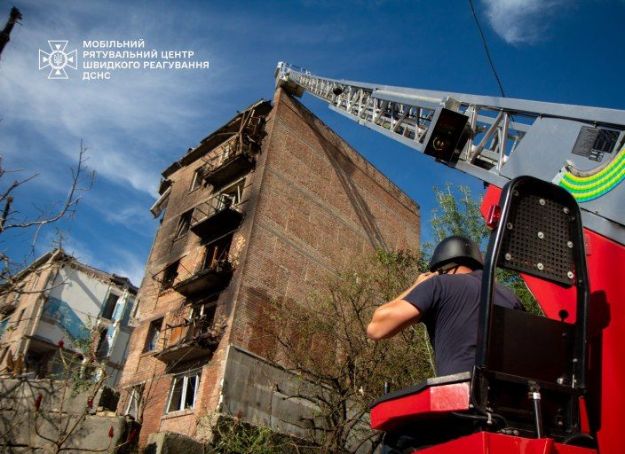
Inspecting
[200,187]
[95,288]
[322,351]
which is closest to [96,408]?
[322,351]

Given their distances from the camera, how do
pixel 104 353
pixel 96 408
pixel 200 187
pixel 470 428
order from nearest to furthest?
pixel 470 428
pixel 96 408
pixel 200 187
pixel 104 353

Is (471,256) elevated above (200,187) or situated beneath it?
situated beneath

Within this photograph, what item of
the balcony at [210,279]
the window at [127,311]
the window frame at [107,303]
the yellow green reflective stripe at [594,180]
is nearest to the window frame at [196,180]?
the balcony at [210,279]

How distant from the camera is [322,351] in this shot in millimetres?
15414

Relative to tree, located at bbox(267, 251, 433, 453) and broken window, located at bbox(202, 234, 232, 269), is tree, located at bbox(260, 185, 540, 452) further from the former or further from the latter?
broken window, located at bbox(202, 234, 232, 269)

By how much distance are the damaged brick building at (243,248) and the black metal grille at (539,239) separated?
45.6 feet

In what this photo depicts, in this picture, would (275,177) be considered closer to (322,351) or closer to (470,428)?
(322,351)

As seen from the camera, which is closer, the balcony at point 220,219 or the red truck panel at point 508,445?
the red truck panel at point 508,445

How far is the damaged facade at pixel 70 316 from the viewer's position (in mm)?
30031

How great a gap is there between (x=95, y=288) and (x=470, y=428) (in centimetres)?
3726

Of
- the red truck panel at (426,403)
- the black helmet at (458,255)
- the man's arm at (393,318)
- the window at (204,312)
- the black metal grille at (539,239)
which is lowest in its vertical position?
the red truck panel at (426,403)

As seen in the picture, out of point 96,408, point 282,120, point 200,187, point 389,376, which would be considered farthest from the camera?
point 200,187

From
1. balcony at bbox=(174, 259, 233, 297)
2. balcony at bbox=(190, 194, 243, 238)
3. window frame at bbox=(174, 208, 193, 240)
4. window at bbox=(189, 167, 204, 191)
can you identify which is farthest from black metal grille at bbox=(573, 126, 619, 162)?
window at bbox=(189, 167, 204, 191)

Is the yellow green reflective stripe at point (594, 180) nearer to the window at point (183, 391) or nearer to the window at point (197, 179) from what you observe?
the window at point (183, 391)
